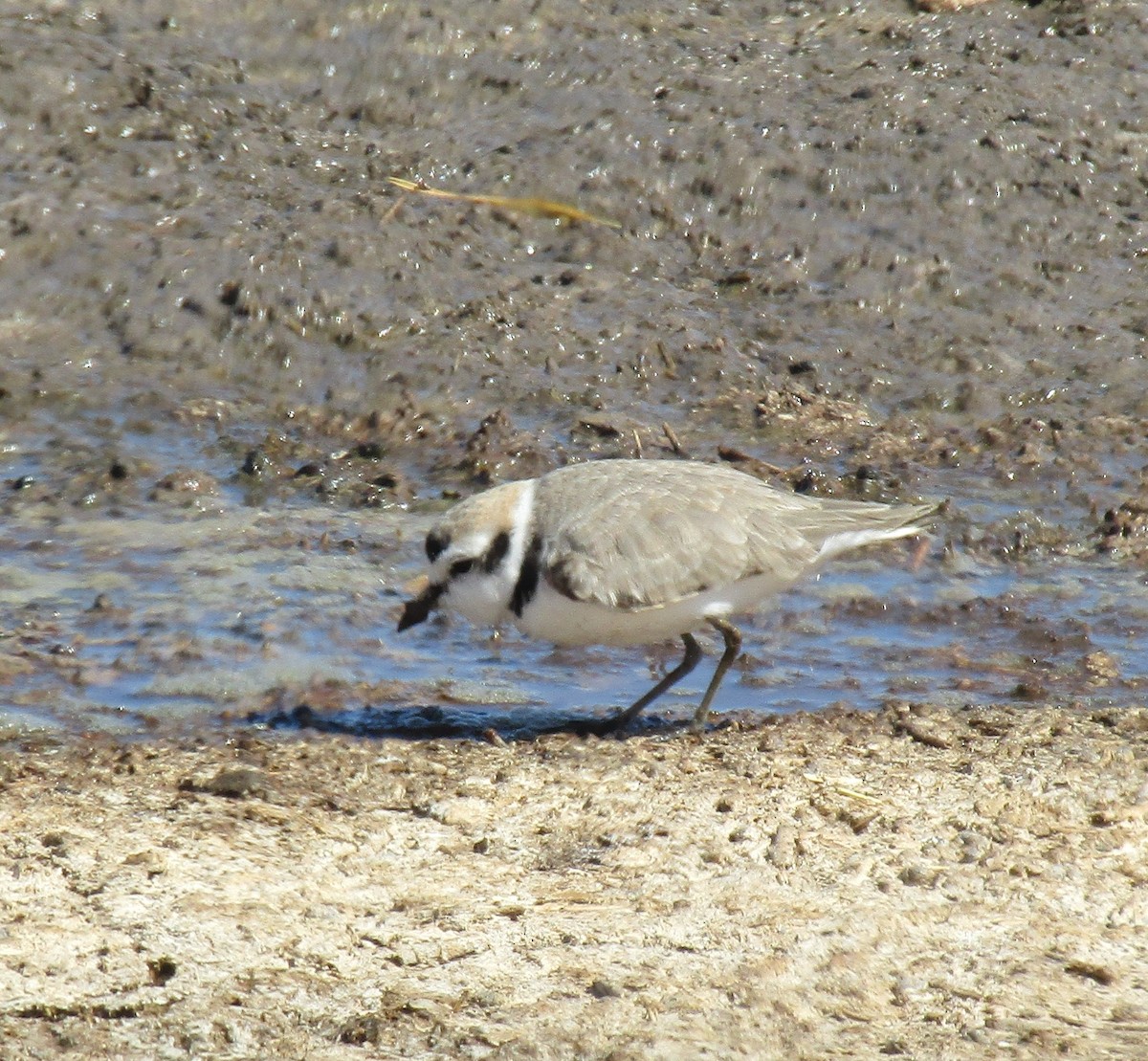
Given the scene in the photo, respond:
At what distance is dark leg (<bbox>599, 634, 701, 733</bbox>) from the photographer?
6.95m

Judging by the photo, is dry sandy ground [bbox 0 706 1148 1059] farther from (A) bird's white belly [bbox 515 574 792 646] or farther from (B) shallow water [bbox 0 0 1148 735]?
(B) shallow water [bbox 0 0 1148 735]

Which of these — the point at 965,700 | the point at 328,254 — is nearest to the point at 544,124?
the point at 328,254

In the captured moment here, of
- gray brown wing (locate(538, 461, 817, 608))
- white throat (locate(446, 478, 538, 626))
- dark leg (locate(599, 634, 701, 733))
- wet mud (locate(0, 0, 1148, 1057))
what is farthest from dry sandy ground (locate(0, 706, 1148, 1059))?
gray brown wing (locate(538, 461, 817, 608))

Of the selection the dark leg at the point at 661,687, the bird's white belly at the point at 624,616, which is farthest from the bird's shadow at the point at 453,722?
the bird's white belly at the point at 624,616

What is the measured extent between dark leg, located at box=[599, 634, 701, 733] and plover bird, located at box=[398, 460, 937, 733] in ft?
0.03

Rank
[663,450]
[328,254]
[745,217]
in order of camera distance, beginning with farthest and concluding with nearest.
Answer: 1. [745,217]
2. [328,254]
3. [663,450]

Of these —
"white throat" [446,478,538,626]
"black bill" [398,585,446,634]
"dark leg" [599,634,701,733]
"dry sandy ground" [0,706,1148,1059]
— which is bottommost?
"dry sandy ground" [0,706,1148,1059]

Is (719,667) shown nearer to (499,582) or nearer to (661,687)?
(661,687)

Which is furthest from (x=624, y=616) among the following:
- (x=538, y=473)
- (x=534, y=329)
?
(x=534, y=329)

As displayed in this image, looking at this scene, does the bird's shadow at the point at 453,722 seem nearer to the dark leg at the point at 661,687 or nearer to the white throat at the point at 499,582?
the dark leg at the point at 661,687

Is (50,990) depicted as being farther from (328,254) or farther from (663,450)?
(328,254)

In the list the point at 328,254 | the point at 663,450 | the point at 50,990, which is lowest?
the point at 50,990

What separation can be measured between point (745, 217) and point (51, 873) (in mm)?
6968

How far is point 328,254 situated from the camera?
10.2 metres
